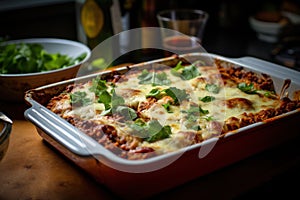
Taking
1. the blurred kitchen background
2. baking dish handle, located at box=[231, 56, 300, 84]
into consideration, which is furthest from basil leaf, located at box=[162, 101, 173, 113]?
the blurred kitchen background

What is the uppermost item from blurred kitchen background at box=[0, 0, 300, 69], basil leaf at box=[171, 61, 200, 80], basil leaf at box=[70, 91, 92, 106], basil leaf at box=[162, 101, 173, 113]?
basil leaf at box=[162, 101, 173, 113]

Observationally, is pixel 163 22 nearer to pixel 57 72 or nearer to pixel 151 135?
pixel 57 72

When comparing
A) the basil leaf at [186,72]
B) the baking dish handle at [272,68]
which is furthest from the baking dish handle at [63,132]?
the baking dish handle at [272,68]

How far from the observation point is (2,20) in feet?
6.08

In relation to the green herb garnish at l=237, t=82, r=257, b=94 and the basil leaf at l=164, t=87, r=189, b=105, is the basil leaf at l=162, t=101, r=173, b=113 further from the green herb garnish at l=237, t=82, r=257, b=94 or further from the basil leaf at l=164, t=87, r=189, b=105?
the green herb garnish at l=237, t=82, r=257, b=94

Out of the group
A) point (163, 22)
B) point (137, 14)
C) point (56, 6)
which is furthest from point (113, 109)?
point (56, 6)

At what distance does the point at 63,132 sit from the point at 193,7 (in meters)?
1.74

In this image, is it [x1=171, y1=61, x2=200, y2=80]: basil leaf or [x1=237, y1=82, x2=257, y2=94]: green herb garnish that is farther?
[x1=171, y1=61, x2=200, y2=80]: basil leaf

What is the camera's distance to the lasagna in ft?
2.94

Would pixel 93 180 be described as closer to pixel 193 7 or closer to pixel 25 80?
pixel 25 80

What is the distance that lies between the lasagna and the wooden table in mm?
96

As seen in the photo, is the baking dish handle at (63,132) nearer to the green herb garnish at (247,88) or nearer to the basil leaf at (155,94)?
the basil leaf at (155,94)

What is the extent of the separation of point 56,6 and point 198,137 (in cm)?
135

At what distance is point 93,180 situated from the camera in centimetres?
92
